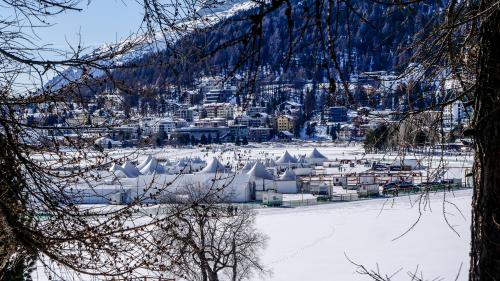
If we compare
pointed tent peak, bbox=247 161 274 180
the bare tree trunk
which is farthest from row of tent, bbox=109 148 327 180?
the bare tree trunk

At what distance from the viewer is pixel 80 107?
7.26 feet

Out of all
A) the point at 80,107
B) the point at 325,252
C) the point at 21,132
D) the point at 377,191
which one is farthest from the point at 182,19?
the point at 377,191

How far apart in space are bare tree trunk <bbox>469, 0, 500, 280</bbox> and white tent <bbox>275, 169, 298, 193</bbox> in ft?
69.6

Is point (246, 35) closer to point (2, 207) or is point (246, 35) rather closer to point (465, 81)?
point (2, 207)

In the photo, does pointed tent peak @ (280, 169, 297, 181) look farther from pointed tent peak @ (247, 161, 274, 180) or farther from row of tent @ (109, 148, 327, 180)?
pointed tent peak @ (247, 161, 274, 180)

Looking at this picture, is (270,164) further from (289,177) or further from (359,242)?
(359,242)

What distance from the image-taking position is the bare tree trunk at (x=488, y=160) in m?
1.78

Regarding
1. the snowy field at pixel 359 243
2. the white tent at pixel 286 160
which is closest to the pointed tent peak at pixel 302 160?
the white tent at pixel 286 160

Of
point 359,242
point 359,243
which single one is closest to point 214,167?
point 359,242

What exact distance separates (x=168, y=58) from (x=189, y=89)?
0.83 feet

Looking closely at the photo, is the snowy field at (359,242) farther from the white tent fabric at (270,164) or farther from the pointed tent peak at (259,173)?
the white tent fabric at (270,164)

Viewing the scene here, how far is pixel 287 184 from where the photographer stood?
23125mm

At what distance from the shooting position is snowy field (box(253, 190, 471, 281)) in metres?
9.56

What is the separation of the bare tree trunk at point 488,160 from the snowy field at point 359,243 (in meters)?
5.05
